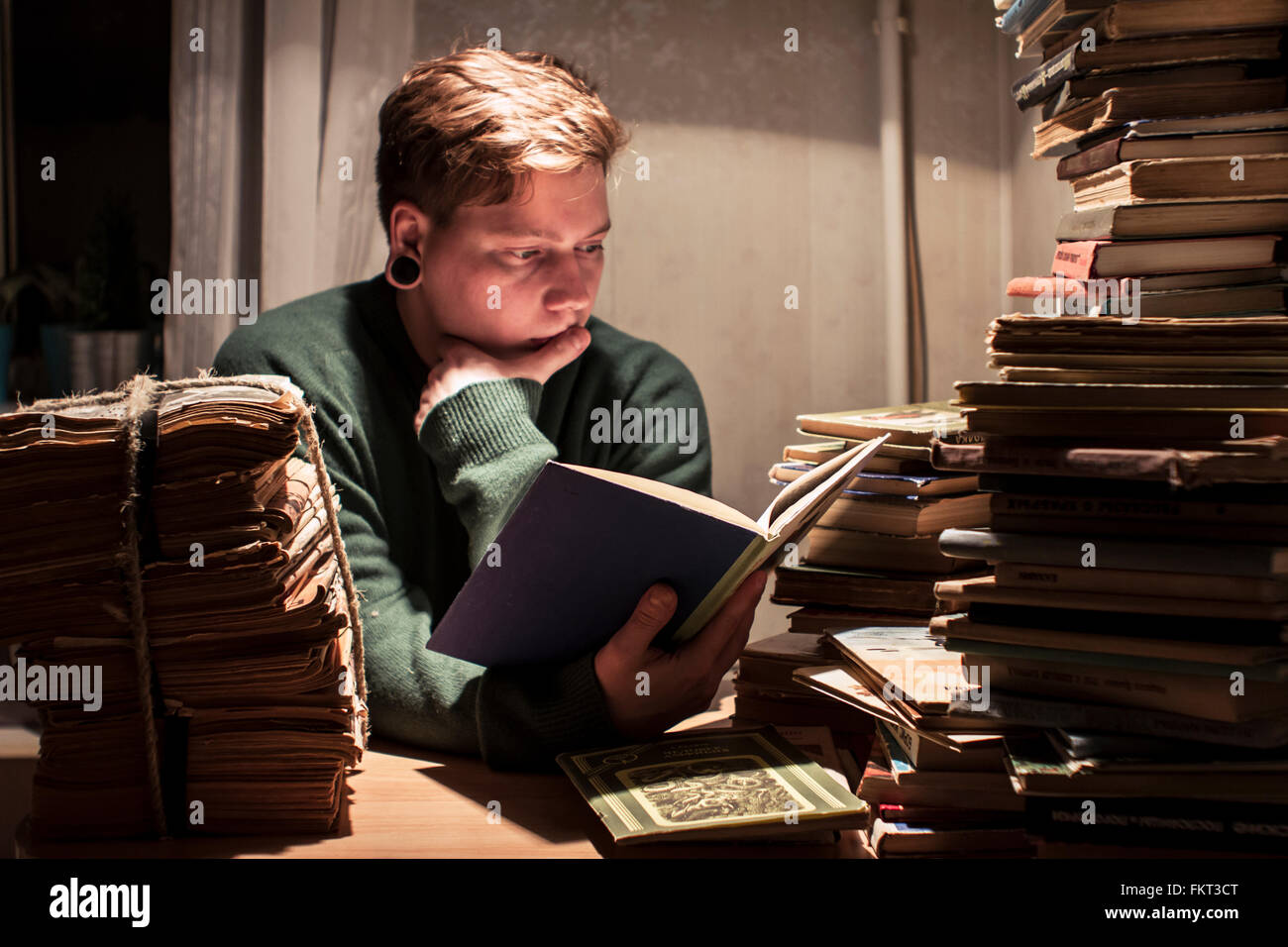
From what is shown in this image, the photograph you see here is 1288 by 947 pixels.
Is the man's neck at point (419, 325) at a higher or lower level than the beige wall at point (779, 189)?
lower

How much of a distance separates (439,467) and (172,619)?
1.65ft

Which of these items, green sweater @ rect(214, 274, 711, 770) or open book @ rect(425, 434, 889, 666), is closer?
open book @ rect(425, 434, 889, 666)

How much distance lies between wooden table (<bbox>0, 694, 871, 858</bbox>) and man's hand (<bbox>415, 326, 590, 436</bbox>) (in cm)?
46

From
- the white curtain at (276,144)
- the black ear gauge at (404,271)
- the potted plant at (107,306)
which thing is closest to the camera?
the black ear gauge at (404,271)

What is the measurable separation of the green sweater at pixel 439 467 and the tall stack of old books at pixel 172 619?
202 millimetres

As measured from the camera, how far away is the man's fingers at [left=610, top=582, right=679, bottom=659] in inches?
39.2

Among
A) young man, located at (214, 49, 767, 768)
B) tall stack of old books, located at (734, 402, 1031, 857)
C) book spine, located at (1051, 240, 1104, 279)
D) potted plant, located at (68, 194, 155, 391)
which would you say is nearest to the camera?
tall stack of old books, located at (734, 402, 1031, 857)

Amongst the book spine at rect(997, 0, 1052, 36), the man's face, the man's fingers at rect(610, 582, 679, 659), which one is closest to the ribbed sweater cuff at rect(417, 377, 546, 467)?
the man's face

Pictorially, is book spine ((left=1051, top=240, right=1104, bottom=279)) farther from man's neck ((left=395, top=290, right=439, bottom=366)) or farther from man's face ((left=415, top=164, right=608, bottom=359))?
man's neck ((left=395, top=290, right=439, bottom=366))

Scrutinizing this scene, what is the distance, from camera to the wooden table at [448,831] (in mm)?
882

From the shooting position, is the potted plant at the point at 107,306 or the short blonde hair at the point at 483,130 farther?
the potted plant at the point at 107,306

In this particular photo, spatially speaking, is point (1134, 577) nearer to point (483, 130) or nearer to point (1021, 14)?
point (1021, 14)

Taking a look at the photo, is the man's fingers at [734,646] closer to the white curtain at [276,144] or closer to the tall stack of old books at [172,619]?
the tall stack of old books at [172,619]
